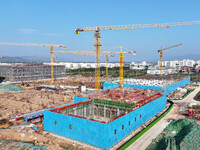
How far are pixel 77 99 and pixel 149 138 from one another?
953 cm

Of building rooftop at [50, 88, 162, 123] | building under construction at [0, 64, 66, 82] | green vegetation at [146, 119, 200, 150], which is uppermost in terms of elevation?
building under construction at [0, 64, 66, 82]

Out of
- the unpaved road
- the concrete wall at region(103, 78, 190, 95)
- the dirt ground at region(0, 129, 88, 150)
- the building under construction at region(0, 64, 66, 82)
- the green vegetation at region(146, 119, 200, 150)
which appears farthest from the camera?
the building under construction at region(0, 64, 66, 82)

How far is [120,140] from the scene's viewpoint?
13750 millimetres

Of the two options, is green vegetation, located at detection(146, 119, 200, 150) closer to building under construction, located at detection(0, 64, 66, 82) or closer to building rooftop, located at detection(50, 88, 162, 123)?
building rooftop, located at detection(50, 88, 162, 123)

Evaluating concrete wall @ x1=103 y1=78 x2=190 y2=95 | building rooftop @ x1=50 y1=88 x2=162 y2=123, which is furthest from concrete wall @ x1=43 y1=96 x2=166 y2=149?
concrete wall @ x1=103 y1=78 x2=190 y2=95

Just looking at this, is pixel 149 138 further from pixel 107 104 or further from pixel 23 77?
pixel 23 77

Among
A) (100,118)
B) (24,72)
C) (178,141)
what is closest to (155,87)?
(100,118)

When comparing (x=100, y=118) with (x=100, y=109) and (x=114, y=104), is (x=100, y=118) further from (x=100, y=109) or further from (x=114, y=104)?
(x=114, y=104)

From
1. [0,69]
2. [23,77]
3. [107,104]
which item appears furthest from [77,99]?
[0,69]

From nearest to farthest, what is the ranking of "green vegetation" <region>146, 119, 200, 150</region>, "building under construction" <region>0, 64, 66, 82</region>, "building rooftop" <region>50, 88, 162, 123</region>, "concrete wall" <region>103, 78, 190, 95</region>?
"green vegetation" <region>146, 119, 200, 150</region> < "building rooftop" <region>50, 88, 162, 123</region> < "concrete wall" <region>103, 78, 190, 95</region> < "building under construction" <region>0, 64, 66, 82</region>

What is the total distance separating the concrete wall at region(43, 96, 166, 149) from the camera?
40.7ft

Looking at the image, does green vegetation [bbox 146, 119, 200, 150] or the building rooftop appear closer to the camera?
green vegetation [bbox 146, 119, 200, 150]

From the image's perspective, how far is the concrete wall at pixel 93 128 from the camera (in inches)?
489

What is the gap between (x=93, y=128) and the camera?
12734 mm
